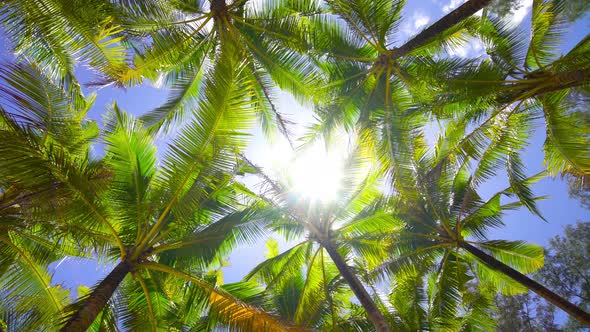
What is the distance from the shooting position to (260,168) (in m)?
9.50

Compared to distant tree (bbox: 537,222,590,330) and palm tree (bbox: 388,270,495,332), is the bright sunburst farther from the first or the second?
distant tree (bbox: 537,222,590,330)

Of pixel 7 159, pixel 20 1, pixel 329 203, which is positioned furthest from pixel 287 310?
pixel 20 1

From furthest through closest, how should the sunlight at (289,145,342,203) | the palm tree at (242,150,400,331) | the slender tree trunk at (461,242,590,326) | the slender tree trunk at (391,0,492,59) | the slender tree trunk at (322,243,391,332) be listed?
the palm tree at (242,150,400,331), the sunlight at (289,145,342,203), the slender tree trunk at (461,242,590,326), the slender tree trunk at (322,243,391,332), the slender tree trunk at (391,0,492,59)

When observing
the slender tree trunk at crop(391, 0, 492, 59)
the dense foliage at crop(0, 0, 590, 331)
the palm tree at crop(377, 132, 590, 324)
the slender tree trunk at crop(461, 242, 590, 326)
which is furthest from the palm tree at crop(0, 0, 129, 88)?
the slender tree trunk at crop(461, 242, 590, 326)

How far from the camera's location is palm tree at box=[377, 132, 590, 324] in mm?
9328

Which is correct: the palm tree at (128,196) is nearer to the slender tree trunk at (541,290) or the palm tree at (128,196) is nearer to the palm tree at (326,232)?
the palm tree at (326,232)

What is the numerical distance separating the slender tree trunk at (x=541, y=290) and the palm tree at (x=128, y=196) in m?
5.84

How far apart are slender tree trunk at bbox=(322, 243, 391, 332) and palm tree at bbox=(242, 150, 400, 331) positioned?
0.03 meters

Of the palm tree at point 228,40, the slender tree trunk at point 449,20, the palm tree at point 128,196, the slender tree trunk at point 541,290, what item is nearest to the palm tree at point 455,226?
the slender tree trunk at point 541,290

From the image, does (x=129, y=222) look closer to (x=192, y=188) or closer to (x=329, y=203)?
(x=192, y=188)

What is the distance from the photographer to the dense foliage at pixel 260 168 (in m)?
6.14

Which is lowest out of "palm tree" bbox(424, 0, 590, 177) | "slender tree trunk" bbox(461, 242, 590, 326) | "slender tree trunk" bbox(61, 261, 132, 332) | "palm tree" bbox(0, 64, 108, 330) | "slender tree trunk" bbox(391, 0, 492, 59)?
"slender tree trunk" bbox(61, 261, 132, 332)

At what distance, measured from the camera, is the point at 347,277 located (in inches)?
345

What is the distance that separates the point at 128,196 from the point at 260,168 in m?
3.32
